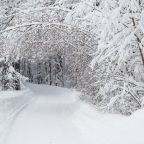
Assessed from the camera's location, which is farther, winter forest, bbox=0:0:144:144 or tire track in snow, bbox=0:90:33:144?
tire track in snow, bbox=0:90:33:144

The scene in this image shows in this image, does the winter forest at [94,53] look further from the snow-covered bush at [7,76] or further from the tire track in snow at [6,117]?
the snow-covered bush at [7,76]

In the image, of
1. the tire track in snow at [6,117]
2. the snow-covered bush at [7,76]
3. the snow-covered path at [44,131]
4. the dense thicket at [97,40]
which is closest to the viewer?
the dense thicket at [97,40]

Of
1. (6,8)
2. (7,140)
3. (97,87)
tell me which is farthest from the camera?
(6,8)

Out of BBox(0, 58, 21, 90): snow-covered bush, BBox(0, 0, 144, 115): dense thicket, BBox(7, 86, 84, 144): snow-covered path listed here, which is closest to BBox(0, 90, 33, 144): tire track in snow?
BBox(7, 86, 84, 144): snow-covered path

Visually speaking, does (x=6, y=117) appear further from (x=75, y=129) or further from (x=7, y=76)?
(x=7, y=76)

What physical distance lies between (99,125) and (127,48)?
2.33m

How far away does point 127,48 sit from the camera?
11.4 meters

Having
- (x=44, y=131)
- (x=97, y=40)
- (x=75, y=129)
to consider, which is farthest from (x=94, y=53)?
(x=44, y=131)

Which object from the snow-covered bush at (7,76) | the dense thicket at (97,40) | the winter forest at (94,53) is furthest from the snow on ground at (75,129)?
the snow-covered bush at (7,76)

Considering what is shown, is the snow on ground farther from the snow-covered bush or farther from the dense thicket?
the snow-covered bush

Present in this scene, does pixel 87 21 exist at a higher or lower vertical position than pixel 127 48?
higher

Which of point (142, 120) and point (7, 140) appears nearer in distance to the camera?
point (142, 120)

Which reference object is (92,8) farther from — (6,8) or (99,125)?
(6,8)

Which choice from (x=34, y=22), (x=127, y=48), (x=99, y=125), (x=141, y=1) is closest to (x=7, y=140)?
(x=99, y=125)
